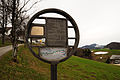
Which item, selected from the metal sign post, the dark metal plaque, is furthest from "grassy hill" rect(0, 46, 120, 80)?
the dark metal plaque

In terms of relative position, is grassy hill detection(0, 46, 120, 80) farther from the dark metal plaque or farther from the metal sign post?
the dark metal plaque

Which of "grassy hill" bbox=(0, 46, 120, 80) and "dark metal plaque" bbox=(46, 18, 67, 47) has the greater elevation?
"dark metal plaque" bbox=(46, 18, 67, 47)

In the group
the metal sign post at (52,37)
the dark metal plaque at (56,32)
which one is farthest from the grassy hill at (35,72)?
the dark metal plaque at (56,32)

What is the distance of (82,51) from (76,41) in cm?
3947

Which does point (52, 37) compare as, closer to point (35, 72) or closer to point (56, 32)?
point (56, 32)

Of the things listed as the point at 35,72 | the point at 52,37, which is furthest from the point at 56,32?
the point at 35,72

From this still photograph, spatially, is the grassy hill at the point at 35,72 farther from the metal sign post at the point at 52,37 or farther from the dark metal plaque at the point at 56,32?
the dark metal plaque at the point at 56,32

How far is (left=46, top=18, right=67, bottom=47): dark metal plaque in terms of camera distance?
2568 mm

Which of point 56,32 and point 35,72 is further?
point 35,72

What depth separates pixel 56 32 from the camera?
2.65 metres

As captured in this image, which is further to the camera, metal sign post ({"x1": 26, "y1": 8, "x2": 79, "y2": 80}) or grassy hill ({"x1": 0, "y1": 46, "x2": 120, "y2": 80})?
grassy hill ({"x1": 0, "y1": 46, "x2": 120, "y2": 80})

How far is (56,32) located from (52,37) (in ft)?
0.63

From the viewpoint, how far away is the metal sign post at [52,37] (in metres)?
2.45

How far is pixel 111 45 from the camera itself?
250 ft
